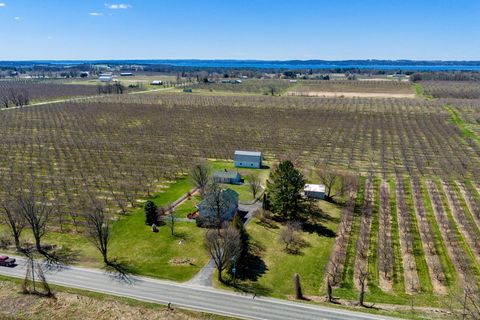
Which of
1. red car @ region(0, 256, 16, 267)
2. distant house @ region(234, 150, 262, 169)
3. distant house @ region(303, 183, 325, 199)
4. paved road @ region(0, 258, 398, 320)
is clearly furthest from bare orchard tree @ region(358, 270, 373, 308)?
distant house @ region(234, 150, 262, 169)

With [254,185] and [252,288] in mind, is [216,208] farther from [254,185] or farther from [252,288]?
[252,288]

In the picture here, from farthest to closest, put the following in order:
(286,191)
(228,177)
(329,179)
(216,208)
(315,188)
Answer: (228,177), (329,179), (315,188), (286,191), (216,208)

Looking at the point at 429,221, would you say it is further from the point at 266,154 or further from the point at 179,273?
the point at 266,154

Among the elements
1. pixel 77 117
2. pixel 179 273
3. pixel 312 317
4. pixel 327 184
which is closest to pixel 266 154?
pixel 327 184

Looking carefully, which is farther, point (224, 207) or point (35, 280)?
point (224, 207)

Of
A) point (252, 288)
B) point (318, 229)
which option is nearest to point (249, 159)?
point (318, 229)

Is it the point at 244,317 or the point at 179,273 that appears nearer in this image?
the point at 244,317
